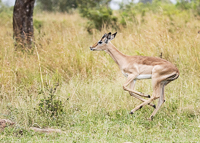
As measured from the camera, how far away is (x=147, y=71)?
561 cm

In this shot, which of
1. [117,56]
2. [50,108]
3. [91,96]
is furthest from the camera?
[91,96]

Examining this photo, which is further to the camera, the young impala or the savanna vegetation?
the young impala

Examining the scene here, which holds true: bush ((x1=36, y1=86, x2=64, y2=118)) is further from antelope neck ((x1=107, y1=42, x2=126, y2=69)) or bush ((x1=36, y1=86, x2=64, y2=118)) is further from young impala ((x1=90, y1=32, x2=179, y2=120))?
antelope neck ((x1=107, y1=42, x2=126, y2=69))

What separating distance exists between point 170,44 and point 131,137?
4448 millimetres

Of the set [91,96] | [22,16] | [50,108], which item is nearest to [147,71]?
[91,96]

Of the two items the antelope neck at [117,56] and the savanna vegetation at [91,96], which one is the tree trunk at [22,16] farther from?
the antelope neck at [117,56]

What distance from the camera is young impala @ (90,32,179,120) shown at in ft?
17.6

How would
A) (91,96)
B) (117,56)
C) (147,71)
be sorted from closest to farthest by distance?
(147,71), (117,56), (91,96)

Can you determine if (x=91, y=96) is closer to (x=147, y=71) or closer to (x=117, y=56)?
(x=117, y=56)

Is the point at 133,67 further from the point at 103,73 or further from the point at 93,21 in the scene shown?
the point at 93,21

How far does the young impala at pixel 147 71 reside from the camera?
17.6ft

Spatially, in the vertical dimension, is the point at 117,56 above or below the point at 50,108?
above

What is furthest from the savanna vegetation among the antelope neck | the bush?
the antelope neck

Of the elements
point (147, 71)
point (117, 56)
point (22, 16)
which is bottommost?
point (147, 71)
